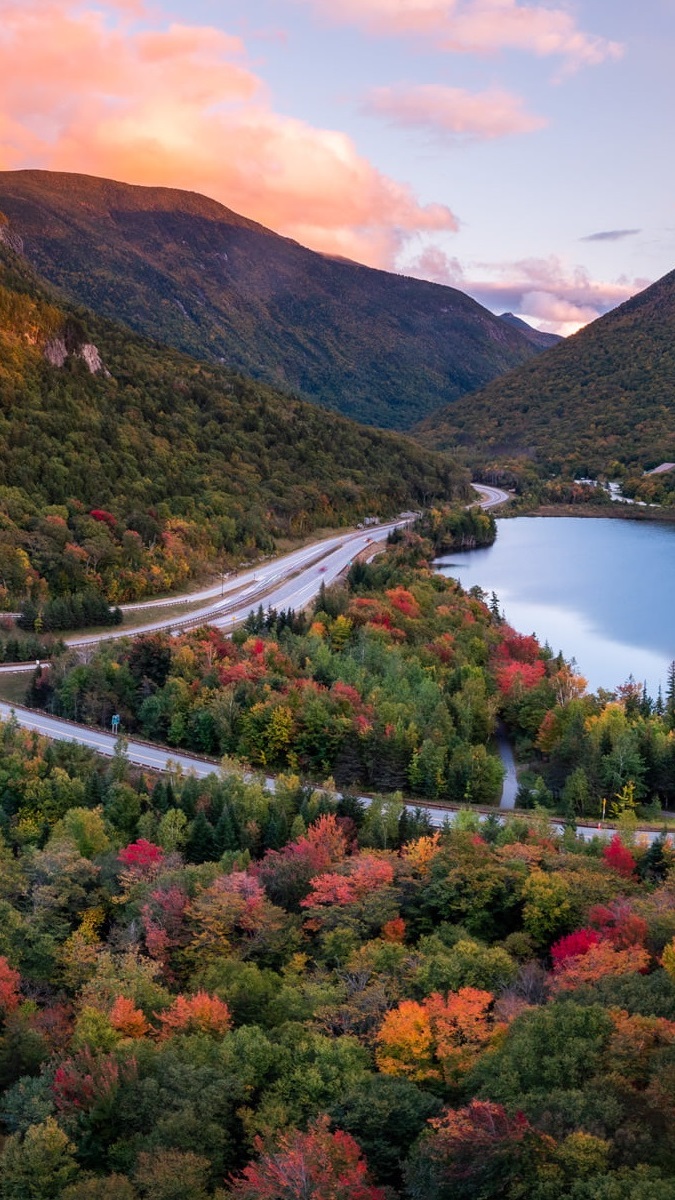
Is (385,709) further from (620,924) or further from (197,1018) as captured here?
(197,1018)

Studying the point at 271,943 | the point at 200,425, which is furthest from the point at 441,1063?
the point at 200,425

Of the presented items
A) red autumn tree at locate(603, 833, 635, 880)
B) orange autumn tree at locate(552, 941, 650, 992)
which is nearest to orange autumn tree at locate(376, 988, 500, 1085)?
orange autumn tree at locate(552, 941, 650, 992)

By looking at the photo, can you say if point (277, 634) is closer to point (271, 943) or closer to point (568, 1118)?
point (271, 943)

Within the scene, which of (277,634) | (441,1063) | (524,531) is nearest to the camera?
(441,1063)

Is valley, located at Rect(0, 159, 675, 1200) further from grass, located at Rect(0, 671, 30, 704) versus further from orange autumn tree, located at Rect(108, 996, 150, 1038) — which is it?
grass, located at Rect(0, 671, 30, 704)

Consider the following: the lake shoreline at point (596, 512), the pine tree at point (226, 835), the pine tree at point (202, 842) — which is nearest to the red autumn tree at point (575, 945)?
the pine tree at point (226, 835)

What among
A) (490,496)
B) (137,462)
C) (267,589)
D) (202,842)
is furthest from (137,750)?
(490,496)

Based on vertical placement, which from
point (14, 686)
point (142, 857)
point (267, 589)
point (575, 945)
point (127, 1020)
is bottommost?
point (127, 1020)
